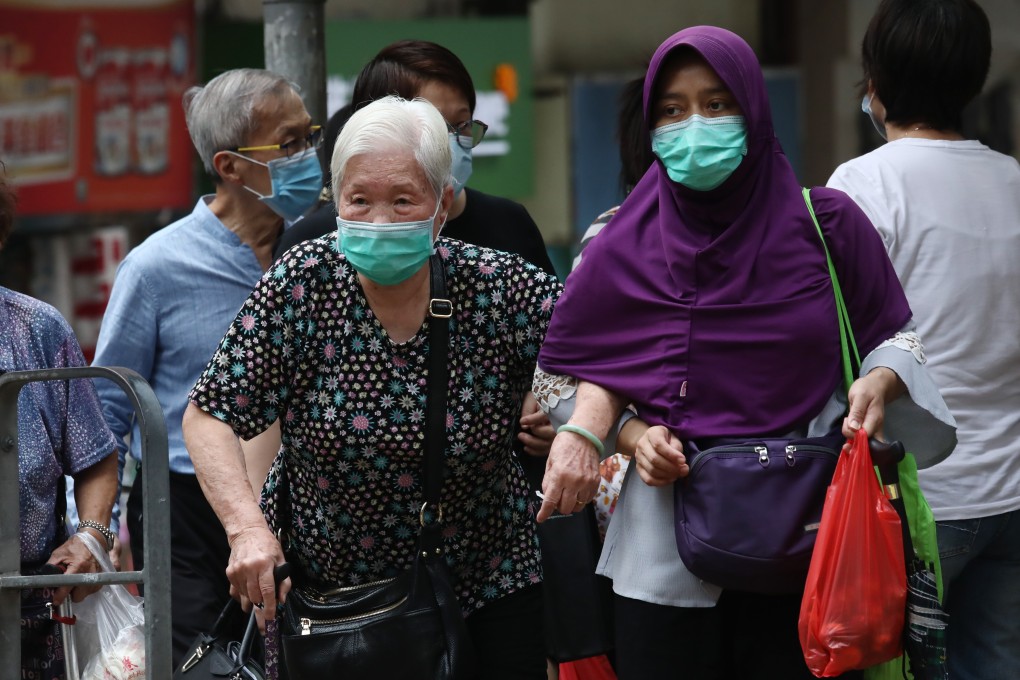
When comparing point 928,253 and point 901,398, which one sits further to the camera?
point 928,253

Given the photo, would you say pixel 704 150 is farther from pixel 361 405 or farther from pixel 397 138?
pixel 361 405

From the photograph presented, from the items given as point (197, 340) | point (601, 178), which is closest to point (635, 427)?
point (197, 340)

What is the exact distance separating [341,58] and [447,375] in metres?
6.21

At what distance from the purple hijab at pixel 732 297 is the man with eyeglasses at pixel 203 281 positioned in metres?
1.57

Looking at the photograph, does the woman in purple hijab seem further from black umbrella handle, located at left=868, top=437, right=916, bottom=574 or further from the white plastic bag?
the white plastic bag

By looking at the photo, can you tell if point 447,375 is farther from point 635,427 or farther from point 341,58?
point 341,58

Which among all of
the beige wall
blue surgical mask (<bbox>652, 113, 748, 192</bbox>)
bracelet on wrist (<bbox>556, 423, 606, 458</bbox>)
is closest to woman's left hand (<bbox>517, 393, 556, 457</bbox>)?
bracelet on wrist (<bbox>556, 423, 606, 458</bbox>)

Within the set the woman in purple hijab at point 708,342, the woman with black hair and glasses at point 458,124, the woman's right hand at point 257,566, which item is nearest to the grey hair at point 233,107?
the woman with black hair and glasses at point 458,124

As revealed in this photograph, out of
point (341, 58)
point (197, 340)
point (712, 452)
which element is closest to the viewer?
point (712, 452)

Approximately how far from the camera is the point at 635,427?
2.91 meters

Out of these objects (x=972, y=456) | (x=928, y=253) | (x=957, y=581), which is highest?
(x=928, y=253)

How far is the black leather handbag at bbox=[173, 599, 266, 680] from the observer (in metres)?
3.20

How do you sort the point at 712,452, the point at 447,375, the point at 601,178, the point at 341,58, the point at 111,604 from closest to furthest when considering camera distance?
the point at 712,452 → the point at 447,375 → the point at 111,604 → the point at 341,58 → the point at 601,178

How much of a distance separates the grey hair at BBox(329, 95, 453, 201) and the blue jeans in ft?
4.55
